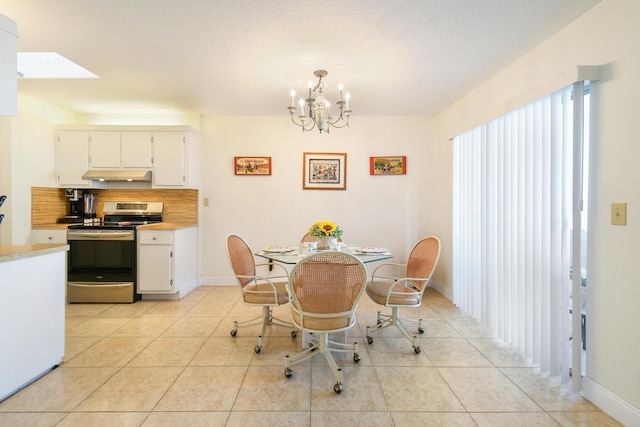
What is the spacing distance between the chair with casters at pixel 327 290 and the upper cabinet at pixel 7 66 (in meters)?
2.03

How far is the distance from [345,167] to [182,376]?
3.23 m

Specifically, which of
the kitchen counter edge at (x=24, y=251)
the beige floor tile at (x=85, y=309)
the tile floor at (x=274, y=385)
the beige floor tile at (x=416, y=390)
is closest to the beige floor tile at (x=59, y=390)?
the tile floor at (x=274, y=385)

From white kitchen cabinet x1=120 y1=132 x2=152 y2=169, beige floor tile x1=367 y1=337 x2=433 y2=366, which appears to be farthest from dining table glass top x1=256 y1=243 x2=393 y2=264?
white kitchen cabinet x1=120 y1=132 x2=152 y2=169

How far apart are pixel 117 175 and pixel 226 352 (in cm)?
293

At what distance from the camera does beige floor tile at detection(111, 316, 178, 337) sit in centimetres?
280

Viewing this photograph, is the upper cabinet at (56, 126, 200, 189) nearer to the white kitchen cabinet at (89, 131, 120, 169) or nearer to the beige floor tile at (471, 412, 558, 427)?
the white kitchen cabinet at (89, 131, 120, 169)

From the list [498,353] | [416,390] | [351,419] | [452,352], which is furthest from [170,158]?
[498,353]

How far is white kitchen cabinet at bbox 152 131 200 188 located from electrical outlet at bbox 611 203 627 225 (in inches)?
167

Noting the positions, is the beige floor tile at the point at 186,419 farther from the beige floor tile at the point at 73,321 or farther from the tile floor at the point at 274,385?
the beige floor tile at the point at 73,321

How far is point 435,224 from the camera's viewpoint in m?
4.28

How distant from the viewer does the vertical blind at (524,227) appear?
202 cm

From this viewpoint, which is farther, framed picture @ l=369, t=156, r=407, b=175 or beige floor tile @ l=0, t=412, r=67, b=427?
framed picture @ l=369, t=156, r=407, b=175

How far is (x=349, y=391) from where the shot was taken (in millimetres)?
1936

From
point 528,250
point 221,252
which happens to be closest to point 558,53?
point 528,250
